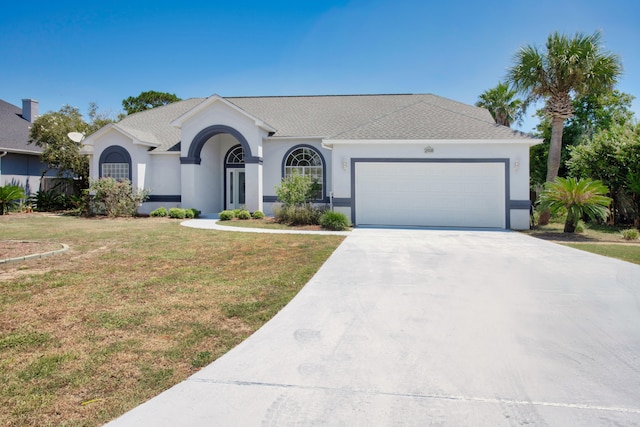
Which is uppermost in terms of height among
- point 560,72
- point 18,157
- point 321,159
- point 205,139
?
point 560,72

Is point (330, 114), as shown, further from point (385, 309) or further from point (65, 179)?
point (385, 309)

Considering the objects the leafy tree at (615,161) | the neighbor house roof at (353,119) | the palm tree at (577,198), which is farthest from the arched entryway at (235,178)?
the leafy tree at (615,161)

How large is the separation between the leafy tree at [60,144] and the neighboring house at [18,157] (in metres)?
0.94

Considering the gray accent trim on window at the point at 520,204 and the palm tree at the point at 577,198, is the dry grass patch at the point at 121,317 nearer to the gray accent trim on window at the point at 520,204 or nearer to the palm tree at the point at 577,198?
the palm tree at the point at 577,198

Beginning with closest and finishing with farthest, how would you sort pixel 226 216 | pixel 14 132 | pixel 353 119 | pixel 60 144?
pixel 226 216
pixel 353 119
pixel 60 144
pixel 14 132

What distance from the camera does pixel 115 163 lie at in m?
20.2

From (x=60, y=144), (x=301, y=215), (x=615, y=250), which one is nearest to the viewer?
(x=615, y=250)

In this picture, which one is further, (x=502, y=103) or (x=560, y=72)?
(x=502, y=103)

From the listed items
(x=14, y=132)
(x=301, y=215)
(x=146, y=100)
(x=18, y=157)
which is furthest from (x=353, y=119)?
(x=146, y=100)

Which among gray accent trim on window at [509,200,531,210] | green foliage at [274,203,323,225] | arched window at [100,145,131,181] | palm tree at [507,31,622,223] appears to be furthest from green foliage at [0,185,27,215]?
palm tree at [507,31,622,223]

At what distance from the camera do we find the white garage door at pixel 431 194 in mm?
15844

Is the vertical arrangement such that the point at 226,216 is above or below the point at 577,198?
below

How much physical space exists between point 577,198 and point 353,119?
38.0 feet

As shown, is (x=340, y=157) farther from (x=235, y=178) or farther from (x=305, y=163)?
(x=235, y=178)
